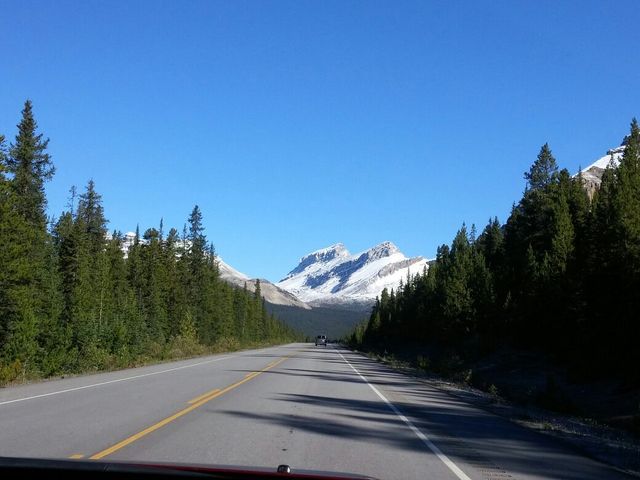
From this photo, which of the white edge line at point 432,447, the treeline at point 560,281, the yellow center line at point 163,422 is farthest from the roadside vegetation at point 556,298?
the yellow center line at point 163,422

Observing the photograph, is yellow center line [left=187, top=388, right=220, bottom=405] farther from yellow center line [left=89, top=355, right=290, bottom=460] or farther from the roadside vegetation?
the roadside vegetation

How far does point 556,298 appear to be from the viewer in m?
43.9

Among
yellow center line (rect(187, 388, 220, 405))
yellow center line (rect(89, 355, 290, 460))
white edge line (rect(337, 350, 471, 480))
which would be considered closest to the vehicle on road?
yellow center line (rect(89, 355, 290, 460))

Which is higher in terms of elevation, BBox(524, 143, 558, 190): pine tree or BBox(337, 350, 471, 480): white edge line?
BBox(524, 143, 558, 190): pine tree

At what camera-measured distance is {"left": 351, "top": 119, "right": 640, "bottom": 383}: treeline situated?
32469 millimetres

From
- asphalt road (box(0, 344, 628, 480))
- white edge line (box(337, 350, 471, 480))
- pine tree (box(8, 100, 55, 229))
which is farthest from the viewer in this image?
pine tree (box(8, 100, 55, 229))

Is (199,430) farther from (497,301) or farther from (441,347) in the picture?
(441,347)

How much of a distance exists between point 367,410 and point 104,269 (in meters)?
39.7

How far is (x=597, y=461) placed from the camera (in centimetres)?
984

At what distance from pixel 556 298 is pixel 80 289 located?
3345 centimetres

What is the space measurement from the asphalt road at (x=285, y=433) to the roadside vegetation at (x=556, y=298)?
752 cm

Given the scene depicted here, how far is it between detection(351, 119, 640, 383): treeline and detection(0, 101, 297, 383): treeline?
28.0 meters

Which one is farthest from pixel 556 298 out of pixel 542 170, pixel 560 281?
pixel 542 170

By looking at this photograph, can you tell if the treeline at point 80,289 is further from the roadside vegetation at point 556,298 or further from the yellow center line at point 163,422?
the roadside vegetation at point 556,298
